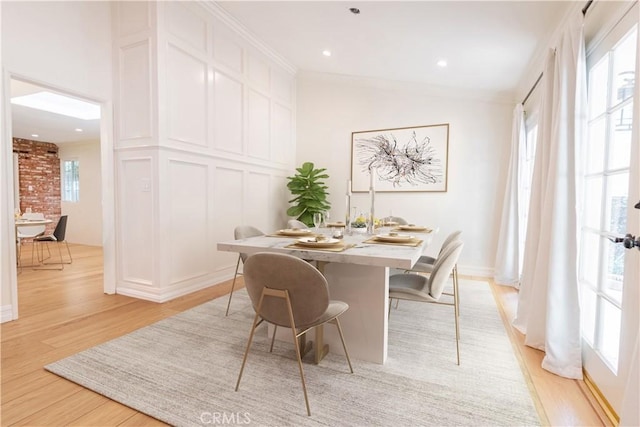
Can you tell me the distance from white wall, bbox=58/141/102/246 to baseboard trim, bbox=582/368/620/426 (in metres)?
8.59

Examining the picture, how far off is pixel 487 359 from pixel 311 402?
1.25 metres

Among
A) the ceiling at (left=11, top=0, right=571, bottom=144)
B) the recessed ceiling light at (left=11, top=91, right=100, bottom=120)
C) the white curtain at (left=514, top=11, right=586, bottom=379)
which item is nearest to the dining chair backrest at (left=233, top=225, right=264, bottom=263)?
the white curtain at (left=514, top=11, right=586, bottom=379)

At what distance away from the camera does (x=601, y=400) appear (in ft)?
5.35

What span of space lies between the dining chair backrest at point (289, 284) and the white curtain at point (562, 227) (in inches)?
60.2

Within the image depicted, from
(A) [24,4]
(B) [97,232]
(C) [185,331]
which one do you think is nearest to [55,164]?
(B) [97,232]

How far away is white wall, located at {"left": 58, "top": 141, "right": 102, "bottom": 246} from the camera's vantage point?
7.40m

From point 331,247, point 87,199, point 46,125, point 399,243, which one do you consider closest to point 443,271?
point 399,243

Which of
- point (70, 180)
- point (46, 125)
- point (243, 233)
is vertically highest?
point (46, 125)

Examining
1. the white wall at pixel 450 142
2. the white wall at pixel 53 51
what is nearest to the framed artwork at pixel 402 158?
the white wall at pixel 450 142

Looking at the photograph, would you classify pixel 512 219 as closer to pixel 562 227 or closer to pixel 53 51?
pixel 562 227

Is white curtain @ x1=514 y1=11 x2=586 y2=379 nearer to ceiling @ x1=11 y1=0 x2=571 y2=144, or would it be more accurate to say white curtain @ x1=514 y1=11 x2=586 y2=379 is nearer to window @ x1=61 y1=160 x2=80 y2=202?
ceiling @ x1=11 y1=0 x2=571 y2=144

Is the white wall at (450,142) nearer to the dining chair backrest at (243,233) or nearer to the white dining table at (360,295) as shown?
the dining chair backrest at (243,233)

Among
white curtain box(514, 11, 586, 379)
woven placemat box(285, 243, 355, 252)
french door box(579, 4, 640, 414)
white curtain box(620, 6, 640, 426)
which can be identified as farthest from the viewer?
white curtain box(514, 11, 586, 379)

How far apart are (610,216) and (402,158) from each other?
3.10 meters
